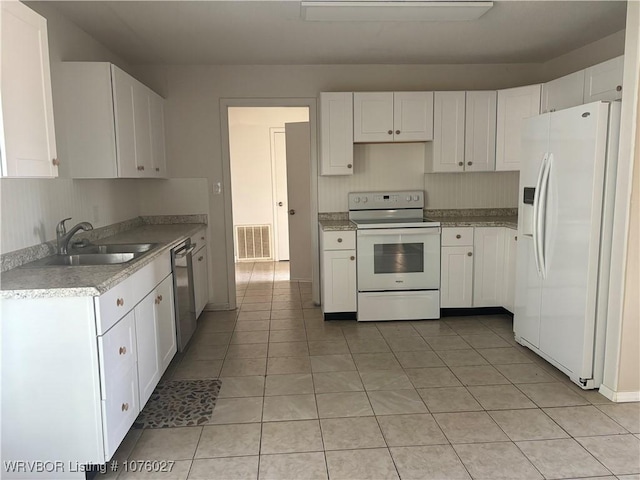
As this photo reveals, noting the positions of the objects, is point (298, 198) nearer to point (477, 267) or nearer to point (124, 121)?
point (477, 267)

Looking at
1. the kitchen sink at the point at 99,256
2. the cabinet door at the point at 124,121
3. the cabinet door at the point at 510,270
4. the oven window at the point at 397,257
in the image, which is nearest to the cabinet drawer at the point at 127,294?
the kitchen sink at the point at 99,256

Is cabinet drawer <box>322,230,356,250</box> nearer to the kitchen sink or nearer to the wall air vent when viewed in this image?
the kitchen sink

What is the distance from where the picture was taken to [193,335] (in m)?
3.93

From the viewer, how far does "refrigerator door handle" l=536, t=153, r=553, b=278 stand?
2.96 m

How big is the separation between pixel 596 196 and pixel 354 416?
6.01 feet

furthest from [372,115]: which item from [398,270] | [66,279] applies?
[66,279]

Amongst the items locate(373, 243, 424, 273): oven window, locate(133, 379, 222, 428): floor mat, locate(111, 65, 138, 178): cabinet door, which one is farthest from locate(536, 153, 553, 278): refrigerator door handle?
locate(111, 65, 138, 178): cabinet door

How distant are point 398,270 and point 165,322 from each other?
6.87 feet

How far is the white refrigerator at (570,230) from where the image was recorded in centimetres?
260

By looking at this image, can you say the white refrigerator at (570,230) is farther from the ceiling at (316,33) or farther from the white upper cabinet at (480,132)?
the white upper cabinet at (480,132)

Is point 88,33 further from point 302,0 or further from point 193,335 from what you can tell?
point 193,335

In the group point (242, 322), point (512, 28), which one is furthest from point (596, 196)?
point (242, 322)

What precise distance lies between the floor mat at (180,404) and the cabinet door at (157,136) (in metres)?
1.84

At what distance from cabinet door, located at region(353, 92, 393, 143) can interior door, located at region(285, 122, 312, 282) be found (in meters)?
1.54
